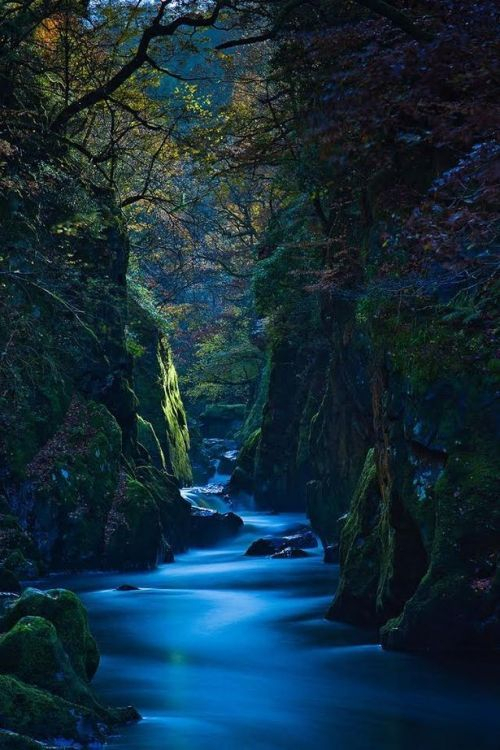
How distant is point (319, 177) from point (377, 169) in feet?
9.82

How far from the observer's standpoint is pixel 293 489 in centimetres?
2653

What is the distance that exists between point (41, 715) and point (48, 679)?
0.55 m

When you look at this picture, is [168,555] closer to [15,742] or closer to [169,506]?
[169,506]

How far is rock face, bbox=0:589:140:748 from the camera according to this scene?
6.41 metres

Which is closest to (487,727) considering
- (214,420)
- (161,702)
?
(161,702)

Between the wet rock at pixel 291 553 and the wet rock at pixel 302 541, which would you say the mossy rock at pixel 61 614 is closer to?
the wet rock at pixel 291 553

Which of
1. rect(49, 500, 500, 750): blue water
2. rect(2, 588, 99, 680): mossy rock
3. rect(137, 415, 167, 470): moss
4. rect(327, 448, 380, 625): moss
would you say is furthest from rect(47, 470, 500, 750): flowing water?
rect(137, 415, 167, 470): moss

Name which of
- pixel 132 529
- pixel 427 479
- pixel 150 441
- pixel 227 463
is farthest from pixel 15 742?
pixel 227 463

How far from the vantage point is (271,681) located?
969 cm

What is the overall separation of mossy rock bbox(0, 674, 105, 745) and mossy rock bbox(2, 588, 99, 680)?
4.22 ft

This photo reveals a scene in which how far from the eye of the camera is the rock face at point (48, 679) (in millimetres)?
6410

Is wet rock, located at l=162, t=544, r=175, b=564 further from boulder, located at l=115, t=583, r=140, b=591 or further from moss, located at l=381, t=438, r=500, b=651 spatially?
moss, located at l=381, t=438, r=500, b=651

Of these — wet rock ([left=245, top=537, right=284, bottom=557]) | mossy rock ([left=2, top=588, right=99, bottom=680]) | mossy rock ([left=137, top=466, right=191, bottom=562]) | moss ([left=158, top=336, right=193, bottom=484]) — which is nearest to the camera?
mossy rock ([left=2, top=588, right=99, bottom=680])

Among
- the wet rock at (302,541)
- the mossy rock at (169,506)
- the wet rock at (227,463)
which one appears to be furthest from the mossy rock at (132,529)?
the wet rock at (227,463)
